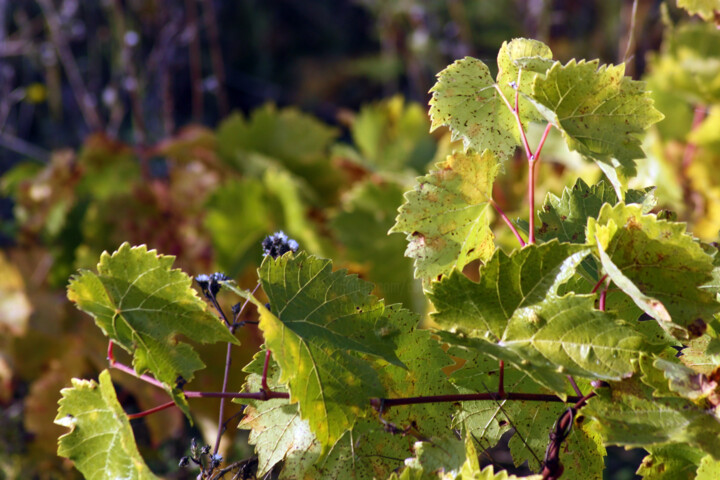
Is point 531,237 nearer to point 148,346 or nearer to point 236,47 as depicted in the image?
point 148,346

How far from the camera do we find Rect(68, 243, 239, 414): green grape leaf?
0.40 meters

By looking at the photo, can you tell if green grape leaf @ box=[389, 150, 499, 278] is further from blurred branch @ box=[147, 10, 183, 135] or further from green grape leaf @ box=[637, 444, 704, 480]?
blurred branch @ box=[147, 10, 183, 135]

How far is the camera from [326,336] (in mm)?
416

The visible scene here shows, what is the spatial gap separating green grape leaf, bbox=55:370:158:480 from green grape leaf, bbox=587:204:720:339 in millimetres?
297

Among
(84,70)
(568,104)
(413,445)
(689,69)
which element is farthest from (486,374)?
(84,70)

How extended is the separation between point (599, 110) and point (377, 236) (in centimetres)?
93

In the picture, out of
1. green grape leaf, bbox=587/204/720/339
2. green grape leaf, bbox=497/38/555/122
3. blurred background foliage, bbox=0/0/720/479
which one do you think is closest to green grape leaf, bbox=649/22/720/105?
blurred background foliage, bbox=0/0/720/479

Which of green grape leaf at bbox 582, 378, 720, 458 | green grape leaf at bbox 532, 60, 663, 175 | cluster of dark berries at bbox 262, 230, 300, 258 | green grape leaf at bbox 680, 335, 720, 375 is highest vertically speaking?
green grape leaf at bbox 532, 60, 663, 175

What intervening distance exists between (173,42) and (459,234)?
1.78 m

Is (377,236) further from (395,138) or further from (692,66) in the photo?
(692,66)

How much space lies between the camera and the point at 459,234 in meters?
0.48

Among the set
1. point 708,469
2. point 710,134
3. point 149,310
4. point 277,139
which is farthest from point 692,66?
point 149,310

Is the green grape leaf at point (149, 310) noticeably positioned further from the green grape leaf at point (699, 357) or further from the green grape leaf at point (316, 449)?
the green grape leaf at point (699, 357)

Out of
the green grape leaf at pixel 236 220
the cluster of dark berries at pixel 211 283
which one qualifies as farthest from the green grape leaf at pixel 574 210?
the green grape leaf at pixel 236 220
